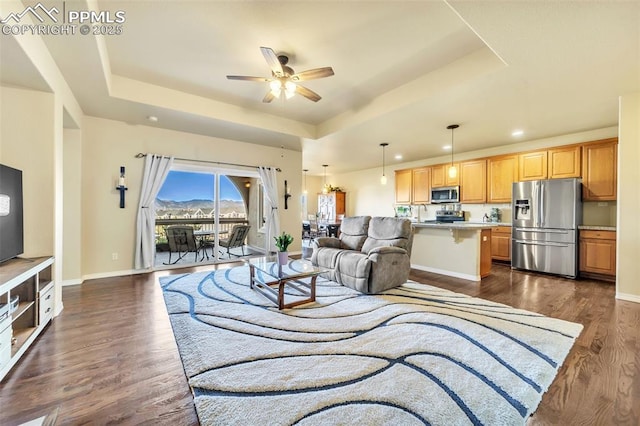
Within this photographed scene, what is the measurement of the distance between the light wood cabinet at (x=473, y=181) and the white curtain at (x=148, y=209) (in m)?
6.50

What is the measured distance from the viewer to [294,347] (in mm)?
1986

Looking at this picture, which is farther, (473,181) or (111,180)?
(473,181)

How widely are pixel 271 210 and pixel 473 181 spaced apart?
479 cm

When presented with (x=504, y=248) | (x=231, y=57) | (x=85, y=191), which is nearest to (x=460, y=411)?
(x=231, y=57)

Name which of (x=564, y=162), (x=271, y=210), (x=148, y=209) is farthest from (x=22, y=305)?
(x=564, y=162)

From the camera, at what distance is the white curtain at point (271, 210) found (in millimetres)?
5883

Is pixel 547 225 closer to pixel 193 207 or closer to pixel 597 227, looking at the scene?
pixel 597 227

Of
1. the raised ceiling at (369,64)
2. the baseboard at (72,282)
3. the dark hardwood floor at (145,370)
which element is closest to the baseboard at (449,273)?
the dark hardwood floor at (145,370)

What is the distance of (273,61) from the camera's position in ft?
8.43

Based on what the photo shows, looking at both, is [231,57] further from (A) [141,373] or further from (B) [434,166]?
(B) [434,166]

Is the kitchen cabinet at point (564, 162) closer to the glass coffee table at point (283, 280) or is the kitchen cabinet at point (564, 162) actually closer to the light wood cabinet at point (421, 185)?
the light wood cabinet at point (421, 185)

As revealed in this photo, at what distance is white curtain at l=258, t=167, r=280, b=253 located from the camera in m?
5.88

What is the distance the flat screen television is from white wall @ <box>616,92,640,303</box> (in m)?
6.62

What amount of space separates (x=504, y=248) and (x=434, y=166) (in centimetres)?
257
